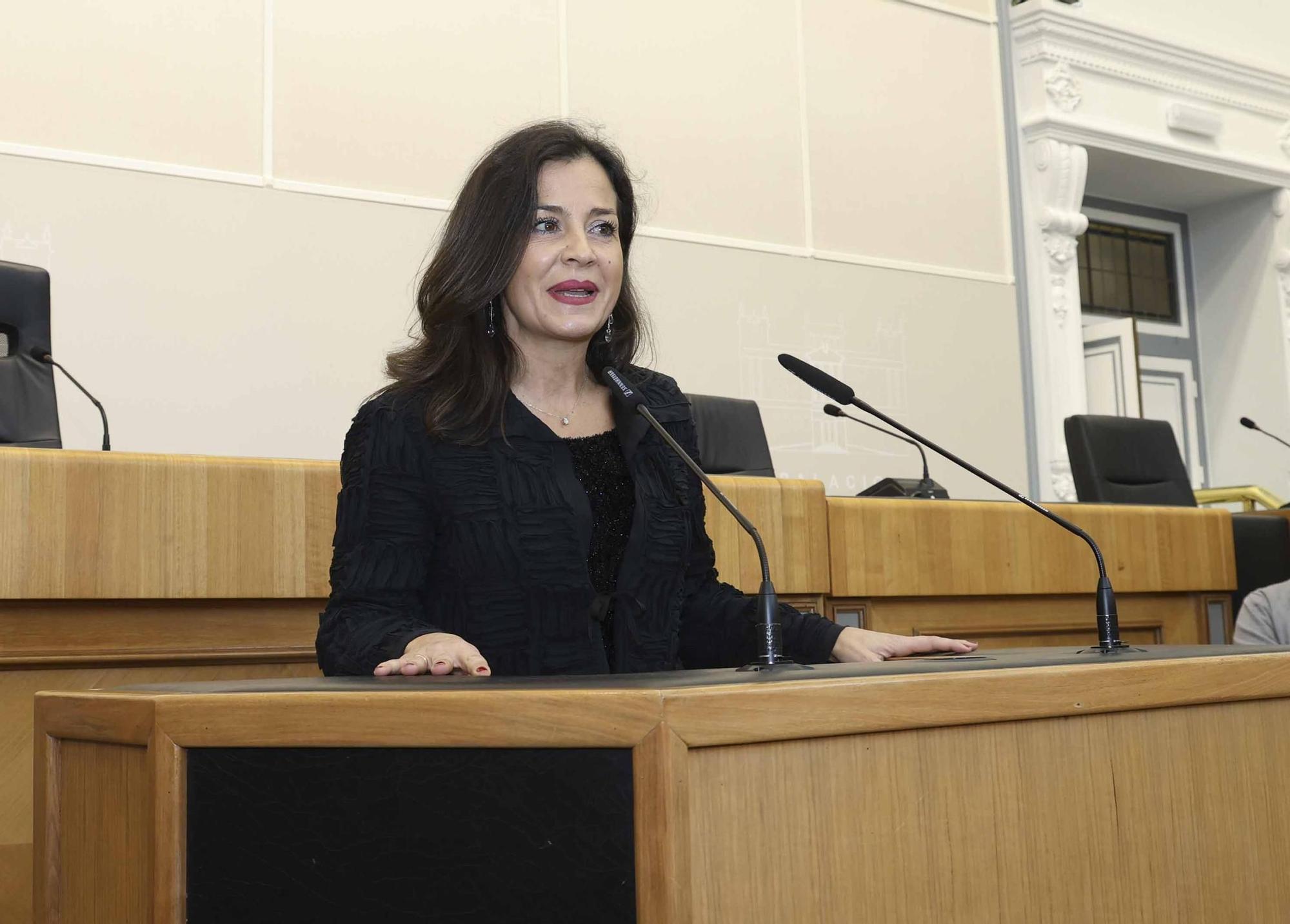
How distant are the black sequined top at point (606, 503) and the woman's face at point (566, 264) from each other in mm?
134

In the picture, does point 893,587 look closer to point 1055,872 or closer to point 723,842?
point 1055,872

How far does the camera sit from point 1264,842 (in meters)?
1.02

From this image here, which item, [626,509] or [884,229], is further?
[884,229]

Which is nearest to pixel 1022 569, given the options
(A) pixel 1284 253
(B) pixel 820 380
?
(B) pixel 820 380

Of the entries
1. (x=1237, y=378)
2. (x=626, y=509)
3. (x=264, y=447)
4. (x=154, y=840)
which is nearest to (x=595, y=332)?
(x=626, y=509)

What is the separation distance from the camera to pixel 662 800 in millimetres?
747

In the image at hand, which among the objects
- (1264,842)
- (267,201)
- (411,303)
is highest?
(267,201)

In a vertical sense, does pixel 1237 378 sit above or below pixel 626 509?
above

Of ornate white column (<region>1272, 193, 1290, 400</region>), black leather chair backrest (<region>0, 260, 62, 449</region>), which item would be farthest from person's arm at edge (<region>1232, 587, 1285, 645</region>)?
ornate white column (<region>1272, 193, 1290, 400</region>)

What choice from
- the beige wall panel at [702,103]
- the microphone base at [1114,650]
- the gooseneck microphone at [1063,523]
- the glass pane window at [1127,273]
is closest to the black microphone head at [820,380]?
the gooseneck microphone at [1063,523]

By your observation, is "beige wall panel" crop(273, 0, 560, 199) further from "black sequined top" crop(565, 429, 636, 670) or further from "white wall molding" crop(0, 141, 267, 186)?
"black sequined top" crop(565, 429, 636, 670)

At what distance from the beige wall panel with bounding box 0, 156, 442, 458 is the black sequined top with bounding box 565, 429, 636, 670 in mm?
2875

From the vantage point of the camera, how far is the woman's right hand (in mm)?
1186

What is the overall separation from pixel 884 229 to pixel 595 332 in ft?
15.0
